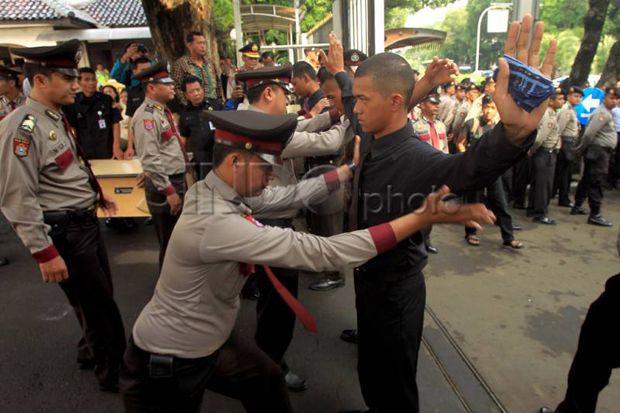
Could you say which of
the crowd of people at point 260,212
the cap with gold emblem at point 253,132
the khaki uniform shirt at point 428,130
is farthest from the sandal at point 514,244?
the cap with gold emblem at point 253,132

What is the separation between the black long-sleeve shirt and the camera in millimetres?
1595

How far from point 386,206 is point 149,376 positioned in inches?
47.9

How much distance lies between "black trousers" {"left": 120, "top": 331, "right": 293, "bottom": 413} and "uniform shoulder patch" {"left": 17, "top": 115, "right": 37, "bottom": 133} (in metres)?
1.34

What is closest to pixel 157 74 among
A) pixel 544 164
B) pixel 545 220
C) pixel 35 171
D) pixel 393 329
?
pixel 35 171

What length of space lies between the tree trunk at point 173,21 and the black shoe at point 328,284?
440cm

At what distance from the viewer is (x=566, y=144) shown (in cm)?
664

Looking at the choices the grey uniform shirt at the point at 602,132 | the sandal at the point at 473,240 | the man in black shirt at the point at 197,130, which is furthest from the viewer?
the grey uniform shirt at the point at 602,132

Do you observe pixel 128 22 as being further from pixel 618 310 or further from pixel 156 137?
pixel 618 310

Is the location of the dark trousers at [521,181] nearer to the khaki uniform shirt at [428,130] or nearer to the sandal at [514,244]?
the sandal at [514,244]

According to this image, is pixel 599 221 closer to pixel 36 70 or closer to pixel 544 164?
pixel 544 164

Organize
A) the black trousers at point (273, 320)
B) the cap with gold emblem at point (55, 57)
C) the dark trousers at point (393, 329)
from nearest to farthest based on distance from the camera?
the dark trousers at point (393, 329)
the cap with gold emblem at point (55, 57)
the black trousers at point (273, 320)

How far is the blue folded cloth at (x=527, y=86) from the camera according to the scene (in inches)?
51.2

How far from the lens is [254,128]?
1.57m

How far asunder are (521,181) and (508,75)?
20.3 ft
